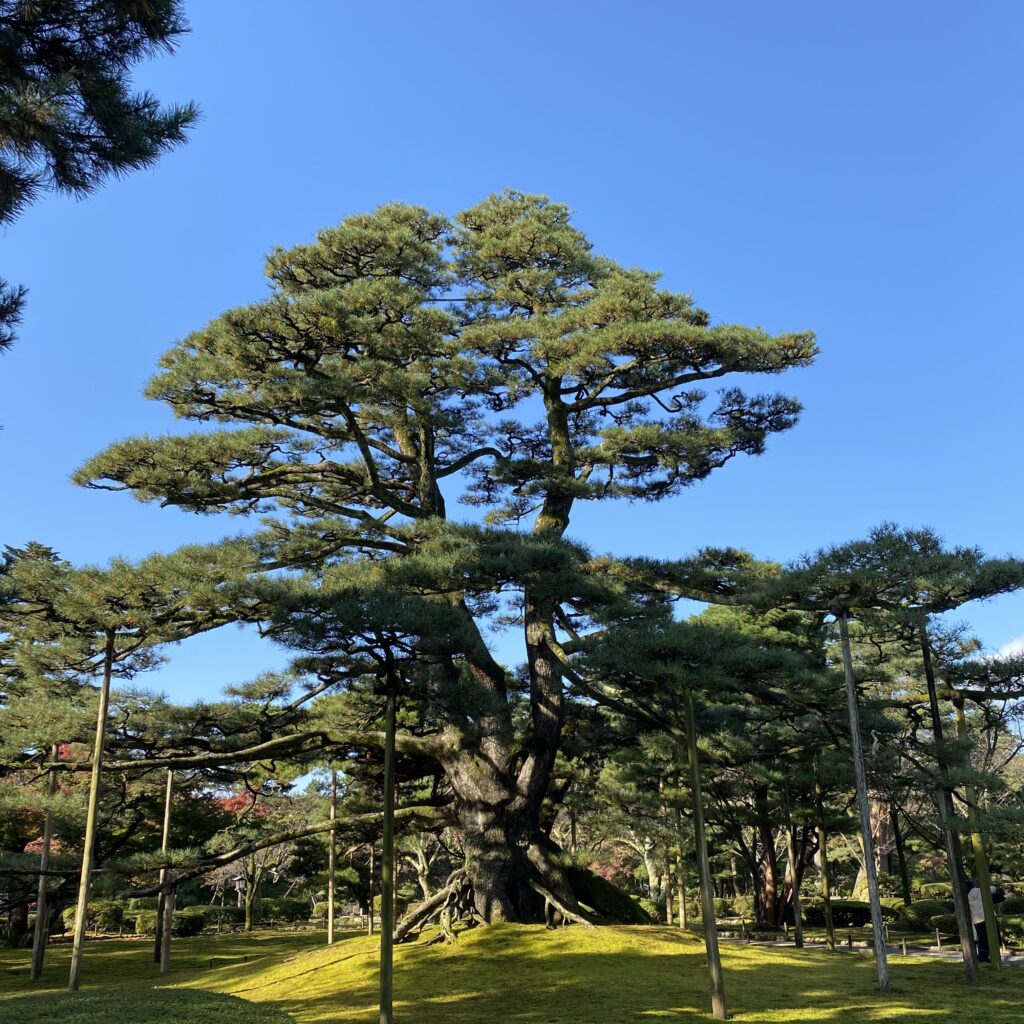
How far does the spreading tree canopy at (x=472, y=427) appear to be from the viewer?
10891 mm

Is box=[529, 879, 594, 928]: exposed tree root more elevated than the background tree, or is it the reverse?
the background tree

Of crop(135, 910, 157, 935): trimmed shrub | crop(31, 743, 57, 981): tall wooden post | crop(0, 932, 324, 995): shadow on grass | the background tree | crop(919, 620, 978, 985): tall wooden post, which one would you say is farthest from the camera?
crop(135, 910, 157, 935): trimmed shrub

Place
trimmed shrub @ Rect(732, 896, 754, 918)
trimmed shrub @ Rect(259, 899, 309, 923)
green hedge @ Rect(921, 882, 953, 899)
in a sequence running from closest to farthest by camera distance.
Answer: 1. green hedge @ Rect(921, 882, 953, 899)
2. trimmed shrub @ Rect(732, 896, 754, 918)
3. trimmed shrub @ Rect(259, 899, 309, 923)

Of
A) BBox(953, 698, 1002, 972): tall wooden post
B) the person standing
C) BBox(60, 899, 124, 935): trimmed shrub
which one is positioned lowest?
BBox(60, 899, 124, 935): trimmed shrub

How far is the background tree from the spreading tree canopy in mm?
4630

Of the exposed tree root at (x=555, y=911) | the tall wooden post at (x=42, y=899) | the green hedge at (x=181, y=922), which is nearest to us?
the exposed tree root at (x=555, y=911)

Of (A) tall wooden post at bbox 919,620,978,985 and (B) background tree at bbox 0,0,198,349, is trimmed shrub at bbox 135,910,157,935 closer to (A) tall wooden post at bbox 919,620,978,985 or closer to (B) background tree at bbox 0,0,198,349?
(A) tall wooden post at bbox 919,620,978,985

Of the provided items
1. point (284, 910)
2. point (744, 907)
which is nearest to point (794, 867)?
point (744, 907)

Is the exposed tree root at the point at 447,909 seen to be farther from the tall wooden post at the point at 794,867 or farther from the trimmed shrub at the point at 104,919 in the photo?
the trimmed shrub at the point at 104,919

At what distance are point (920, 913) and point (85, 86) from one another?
83.6 feet

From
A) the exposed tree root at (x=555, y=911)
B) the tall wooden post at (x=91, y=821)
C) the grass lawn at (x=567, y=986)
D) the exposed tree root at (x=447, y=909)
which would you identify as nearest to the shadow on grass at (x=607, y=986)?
the grass lawn at (x=567, y=986)

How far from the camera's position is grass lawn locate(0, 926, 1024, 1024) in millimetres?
8625

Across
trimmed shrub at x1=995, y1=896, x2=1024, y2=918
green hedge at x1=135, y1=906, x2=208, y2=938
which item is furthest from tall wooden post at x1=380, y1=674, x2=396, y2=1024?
green hedge at x1=135, y1=906, x2=208, y2=938

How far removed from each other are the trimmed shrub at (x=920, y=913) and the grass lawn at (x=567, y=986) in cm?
905
